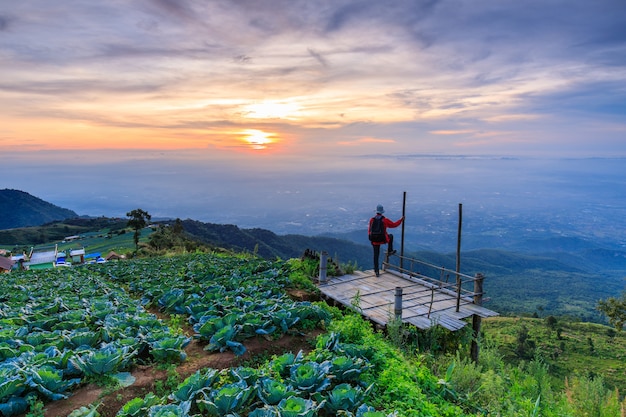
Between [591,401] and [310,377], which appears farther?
[591,401]

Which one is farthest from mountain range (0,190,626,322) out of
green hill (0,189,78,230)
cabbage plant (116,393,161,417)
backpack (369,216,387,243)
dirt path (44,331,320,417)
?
cabbage plant (116,393,161,417)

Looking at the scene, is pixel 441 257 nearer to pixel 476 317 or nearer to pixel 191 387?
pixel 476 317

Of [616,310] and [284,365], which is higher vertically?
[284,365]

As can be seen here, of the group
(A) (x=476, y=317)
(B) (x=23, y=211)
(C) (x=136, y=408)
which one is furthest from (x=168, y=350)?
(B) (x=23, y=211)

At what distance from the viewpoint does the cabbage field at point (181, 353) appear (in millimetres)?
4820

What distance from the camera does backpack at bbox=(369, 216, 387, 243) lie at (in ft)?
43.6

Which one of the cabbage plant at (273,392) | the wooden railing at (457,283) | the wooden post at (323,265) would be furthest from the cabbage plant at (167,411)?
the wooden post at (323,265)

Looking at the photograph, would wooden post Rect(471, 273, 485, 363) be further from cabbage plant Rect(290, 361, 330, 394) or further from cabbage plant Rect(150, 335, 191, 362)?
cabbage plant Rect(150, 335, 191, 362)

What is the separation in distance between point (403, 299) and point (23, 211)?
225m

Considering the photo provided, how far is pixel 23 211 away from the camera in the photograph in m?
180

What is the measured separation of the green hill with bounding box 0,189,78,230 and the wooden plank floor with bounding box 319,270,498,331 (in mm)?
203222

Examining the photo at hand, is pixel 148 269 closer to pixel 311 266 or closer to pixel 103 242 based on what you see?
pixel 311 266

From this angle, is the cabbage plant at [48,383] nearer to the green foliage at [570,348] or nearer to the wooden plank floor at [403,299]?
the wooden plank floor at [403,299]

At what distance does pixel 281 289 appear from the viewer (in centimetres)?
1180
